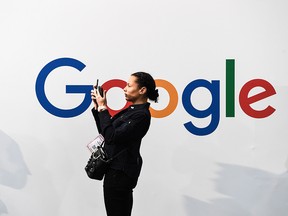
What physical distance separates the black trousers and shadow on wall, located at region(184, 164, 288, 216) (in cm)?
92

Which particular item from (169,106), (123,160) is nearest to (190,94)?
(169,106)

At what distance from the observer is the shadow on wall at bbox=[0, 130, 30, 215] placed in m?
2.82

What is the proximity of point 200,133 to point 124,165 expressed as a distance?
936 mm

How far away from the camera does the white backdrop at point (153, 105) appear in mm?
2787

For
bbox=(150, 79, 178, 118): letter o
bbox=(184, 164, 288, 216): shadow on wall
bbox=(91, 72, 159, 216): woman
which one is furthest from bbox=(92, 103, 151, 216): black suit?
bbox=(184, 164, 288, 216): shadow on wall

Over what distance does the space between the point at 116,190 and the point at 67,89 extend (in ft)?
3.29

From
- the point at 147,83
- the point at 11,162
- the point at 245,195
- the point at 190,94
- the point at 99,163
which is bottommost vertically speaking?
the point at 245,195

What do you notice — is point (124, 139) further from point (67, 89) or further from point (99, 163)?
point (67, 89)

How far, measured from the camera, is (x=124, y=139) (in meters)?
2.00

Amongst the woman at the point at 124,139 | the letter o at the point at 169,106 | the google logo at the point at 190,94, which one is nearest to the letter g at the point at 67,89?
the google logo at the point at 190,94

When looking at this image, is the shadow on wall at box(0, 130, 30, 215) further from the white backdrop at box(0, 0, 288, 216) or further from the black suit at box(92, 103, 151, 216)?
the black suit at box(92, 103, 151, 216)

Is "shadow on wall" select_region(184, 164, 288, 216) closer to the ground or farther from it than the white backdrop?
closer to the ground

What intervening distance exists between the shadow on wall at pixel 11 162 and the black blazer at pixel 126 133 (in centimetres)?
99

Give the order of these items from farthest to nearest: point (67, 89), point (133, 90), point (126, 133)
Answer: point (67, 89) → point (133, 90) → point (126, 133)
